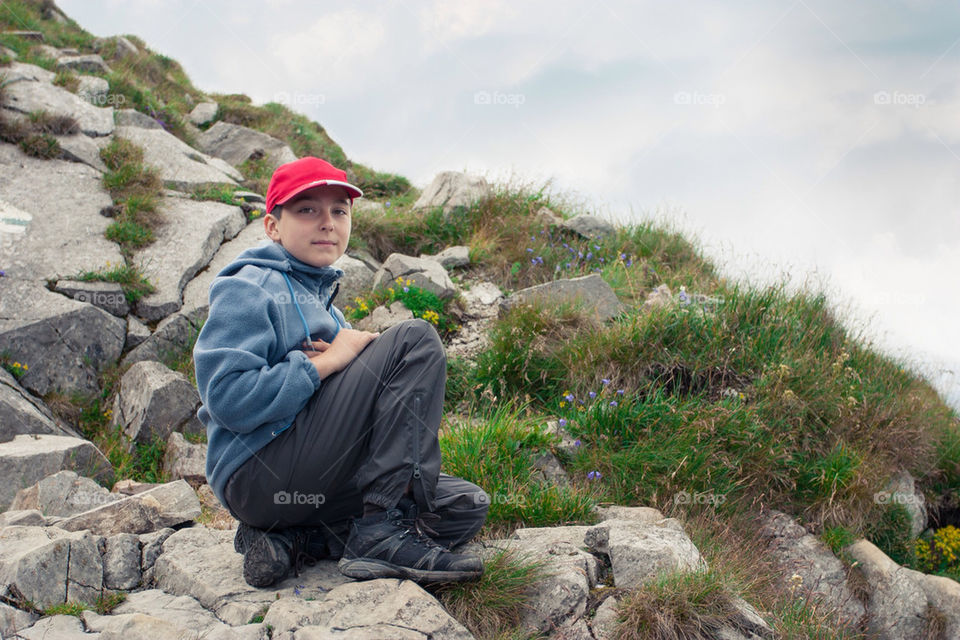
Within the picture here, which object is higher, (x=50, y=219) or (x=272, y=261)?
(x=272, y=261)

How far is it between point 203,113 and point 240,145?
218 cm

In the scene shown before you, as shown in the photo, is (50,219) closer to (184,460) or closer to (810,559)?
(184,460)

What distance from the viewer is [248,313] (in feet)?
10.1

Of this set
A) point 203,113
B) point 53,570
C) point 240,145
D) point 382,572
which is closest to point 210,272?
point 53,570

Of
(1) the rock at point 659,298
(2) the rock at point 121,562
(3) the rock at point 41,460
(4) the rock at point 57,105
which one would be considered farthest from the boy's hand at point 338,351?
(4) the rock at point 57,105

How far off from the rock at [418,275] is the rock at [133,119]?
658 centimetres

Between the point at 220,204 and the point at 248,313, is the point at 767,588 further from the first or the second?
the point at 220,204

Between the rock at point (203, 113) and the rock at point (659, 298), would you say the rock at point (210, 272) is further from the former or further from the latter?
the rock at point (203, 113)

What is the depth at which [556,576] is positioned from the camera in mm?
3605

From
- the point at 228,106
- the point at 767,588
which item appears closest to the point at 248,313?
the point at 767,588

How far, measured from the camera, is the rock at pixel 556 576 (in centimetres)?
347

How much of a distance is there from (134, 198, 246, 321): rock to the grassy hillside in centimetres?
77

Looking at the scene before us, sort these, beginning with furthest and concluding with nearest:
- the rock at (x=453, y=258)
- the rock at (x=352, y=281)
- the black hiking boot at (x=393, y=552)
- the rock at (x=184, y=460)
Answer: the rock at (x=453, y=258), the rock at (x=352, y=281), the rock at (x=184, y=460), the black hiking boot at (x=393, y=552)

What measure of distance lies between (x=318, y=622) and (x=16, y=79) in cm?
1178
